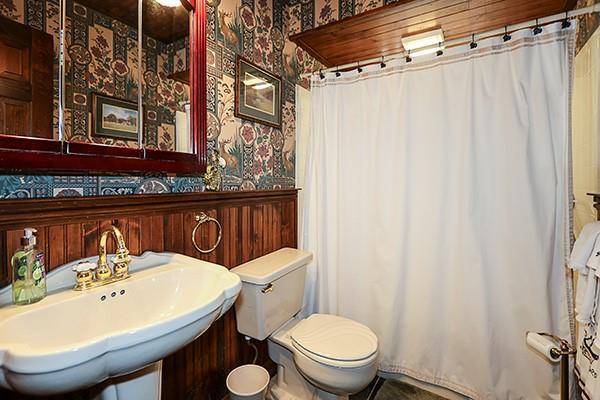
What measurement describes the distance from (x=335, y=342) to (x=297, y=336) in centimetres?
19

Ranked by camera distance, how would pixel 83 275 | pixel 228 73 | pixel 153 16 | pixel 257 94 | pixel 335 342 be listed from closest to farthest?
pixel 83 275 < pixel 153 16 < pixel 335 342 < pixel 228 73 < pixel 257 94

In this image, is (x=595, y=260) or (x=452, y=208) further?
(x=452, y=208)

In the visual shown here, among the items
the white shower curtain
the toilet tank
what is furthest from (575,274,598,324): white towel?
the toilet tank

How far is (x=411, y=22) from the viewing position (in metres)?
1.44

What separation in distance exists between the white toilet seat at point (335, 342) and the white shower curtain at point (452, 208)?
1.04 ft

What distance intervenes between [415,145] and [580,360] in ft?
3.70

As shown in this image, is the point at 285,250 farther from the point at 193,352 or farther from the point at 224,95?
the point at 224,95

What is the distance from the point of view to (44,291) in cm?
82

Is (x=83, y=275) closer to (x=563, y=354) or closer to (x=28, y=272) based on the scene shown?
(x=28, y=272)

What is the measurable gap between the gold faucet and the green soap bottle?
0.30 feet

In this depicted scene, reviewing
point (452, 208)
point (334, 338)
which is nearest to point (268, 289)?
point (334, 338)

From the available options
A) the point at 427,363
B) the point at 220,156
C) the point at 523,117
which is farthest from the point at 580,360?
the point at 220,156

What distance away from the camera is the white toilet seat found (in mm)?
1254

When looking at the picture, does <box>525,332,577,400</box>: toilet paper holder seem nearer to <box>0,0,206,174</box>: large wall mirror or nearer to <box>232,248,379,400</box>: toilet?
<box>232,248,379,400</box>: toilet
